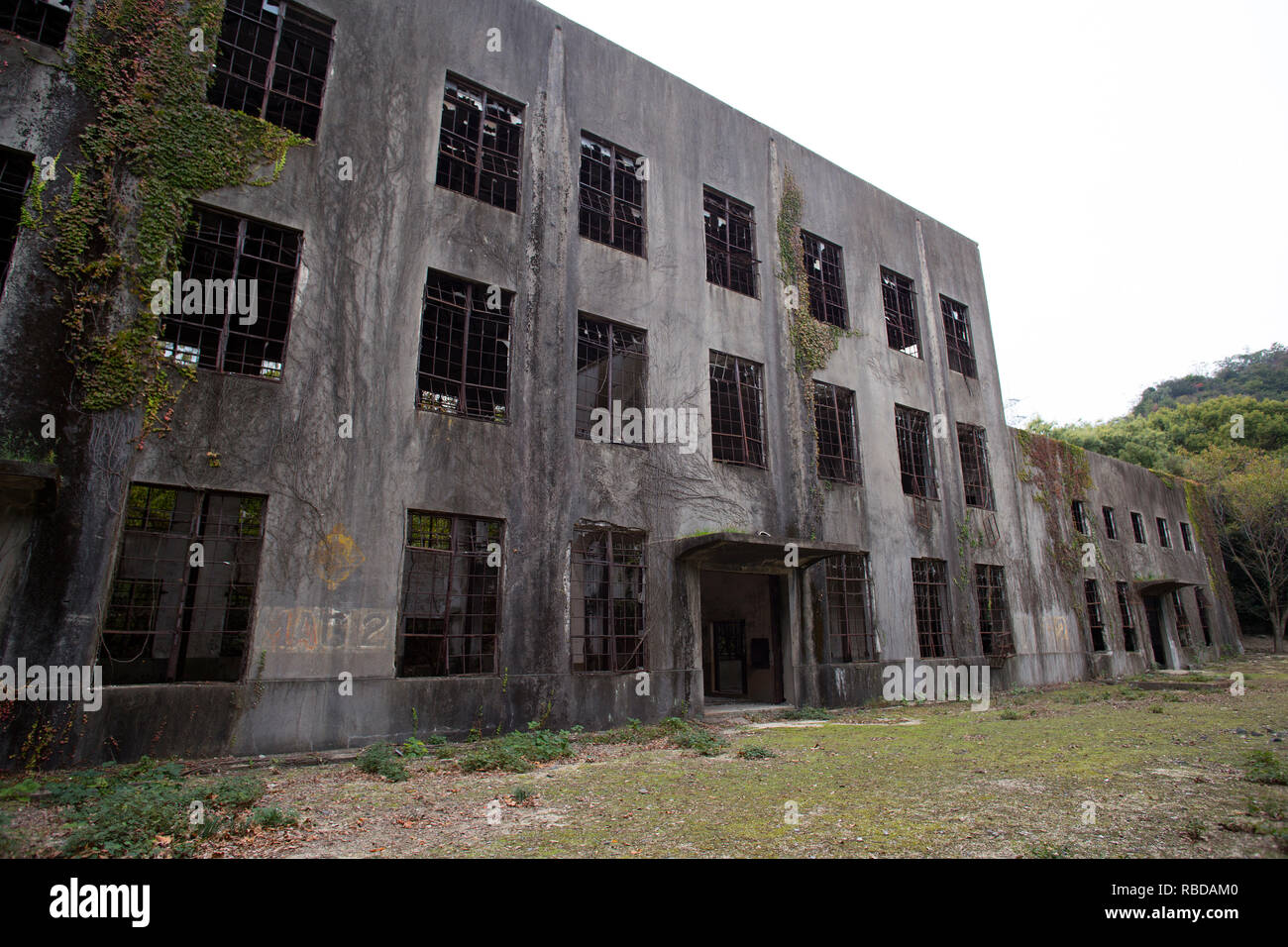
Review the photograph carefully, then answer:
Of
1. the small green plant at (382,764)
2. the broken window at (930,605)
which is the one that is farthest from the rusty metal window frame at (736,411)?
the small green plant at (382,764)

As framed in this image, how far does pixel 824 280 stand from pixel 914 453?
4.84 metres

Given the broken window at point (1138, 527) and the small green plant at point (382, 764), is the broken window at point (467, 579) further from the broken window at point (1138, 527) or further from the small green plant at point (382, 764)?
the broken window at point (1138, 527)

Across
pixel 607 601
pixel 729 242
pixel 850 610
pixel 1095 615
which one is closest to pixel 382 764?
pixel 607 601

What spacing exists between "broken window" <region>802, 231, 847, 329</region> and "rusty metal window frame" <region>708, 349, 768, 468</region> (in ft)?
9.71

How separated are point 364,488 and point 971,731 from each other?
9.42 m

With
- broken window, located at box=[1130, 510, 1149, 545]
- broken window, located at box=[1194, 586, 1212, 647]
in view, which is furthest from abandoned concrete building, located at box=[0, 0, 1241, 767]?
broken window, located at box=[1194, 586, 1212, 647]

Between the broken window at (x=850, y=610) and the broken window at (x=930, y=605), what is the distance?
1627mm

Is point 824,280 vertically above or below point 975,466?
above

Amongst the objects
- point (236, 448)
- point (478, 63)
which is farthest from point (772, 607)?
point (478, 63)

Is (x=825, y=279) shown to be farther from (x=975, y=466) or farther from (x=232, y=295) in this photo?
(x=232, y=295)

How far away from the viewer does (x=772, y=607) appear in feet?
46.7

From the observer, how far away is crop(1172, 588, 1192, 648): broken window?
1000 inches

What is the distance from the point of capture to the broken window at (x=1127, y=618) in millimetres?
22594

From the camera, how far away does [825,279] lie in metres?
16.5
